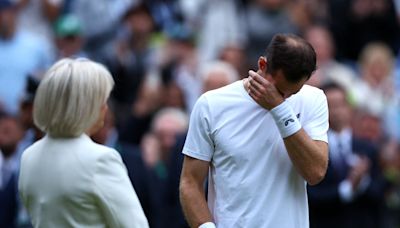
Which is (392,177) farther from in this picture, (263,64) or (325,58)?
(263,64)

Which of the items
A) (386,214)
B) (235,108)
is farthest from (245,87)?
(386,214)

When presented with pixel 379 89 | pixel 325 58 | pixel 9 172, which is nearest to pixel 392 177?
pixel 379 89

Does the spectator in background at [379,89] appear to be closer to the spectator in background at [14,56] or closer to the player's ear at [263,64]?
the spectator in background at [14,56]

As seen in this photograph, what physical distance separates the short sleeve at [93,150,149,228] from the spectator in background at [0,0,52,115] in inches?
253

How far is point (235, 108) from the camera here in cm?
639

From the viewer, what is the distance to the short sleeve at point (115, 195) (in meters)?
6.26

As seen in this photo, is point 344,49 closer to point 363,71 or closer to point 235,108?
point 363,71

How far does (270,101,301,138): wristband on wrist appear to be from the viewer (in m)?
6.12

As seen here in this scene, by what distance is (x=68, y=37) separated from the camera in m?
13.4

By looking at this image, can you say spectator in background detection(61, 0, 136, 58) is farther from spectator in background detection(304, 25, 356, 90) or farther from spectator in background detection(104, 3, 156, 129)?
spectator in background detection(304, 25, 356, 90)

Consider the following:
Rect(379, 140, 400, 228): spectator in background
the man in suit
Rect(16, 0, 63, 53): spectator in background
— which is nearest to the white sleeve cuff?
the man in suit

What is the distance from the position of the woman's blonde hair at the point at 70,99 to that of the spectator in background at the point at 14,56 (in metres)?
6.22

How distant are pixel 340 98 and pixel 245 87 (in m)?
5.03

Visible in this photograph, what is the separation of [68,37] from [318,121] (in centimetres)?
732
